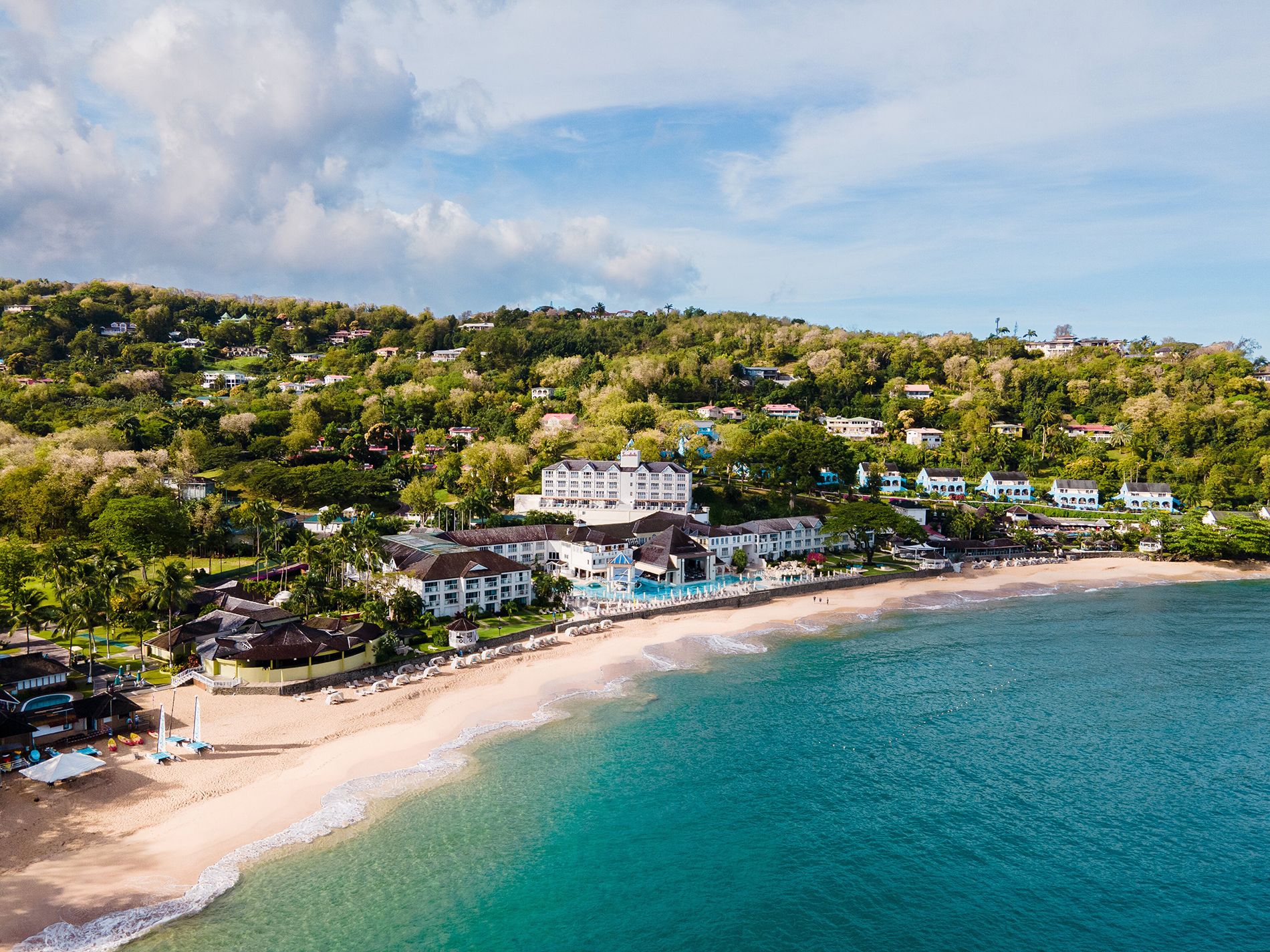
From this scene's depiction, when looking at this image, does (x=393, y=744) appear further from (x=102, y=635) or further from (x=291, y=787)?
(x=102, y=635)

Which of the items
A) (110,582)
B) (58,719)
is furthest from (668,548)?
(58,719)

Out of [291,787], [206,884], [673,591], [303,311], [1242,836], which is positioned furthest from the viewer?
[303,311]

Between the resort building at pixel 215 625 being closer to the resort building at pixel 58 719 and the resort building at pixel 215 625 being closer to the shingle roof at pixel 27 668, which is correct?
the shingle roof at pixel 27 668

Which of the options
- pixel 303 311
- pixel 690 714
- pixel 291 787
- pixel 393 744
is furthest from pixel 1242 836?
pixel 303 311

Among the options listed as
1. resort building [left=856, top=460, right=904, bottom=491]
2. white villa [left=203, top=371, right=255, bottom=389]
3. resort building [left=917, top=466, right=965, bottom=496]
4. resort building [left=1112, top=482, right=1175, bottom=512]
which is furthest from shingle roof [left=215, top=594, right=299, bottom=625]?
resort building [left=1112, top=482, right=1175, bottom=512]

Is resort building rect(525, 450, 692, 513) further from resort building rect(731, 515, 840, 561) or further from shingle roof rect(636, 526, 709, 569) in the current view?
shingle roof rect(636, 526, 709, 569)

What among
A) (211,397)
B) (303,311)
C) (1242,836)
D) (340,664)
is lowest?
(1242,836)
